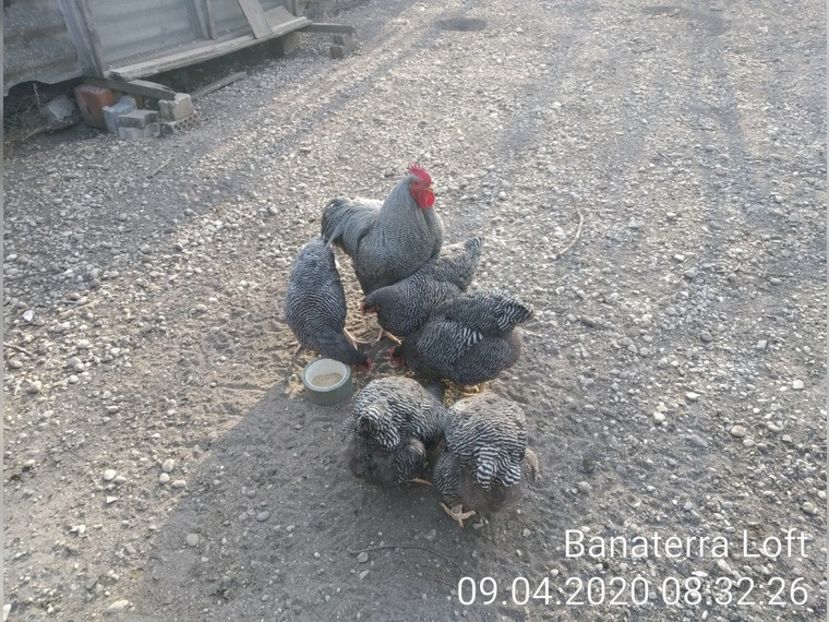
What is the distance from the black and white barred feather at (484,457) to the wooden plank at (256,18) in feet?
25.8

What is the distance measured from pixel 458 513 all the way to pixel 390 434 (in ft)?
2.16

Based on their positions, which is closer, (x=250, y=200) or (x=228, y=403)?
(x=228, y=403)

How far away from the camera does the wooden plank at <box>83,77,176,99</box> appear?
7.48m

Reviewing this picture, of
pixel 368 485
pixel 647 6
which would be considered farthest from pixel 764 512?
pixel 647 6

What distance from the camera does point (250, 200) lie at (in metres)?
6.57

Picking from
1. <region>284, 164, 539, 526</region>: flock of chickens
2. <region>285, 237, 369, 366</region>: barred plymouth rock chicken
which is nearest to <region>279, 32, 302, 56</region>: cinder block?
<region>284, 164, 539, 526</region>: flock of chickens

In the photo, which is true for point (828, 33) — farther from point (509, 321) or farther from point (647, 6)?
point (509, 321)

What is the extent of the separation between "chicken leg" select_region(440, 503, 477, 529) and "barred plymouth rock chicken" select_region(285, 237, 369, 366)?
1.24m

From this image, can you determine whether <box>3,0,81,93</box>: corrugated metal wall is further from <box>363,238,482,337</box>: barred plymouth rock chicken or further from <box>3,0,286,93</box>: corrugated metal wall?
<box>363,238,482,337</box>: barred plymouth rock chicken

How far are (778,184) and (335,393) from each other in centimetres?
541

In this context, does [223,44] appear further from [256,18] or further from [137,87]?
[137,87]

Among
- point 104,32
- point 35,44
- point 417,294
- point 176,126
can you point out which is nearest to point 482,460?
point 417,294

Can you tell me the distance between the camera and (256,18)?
9219 millimetres

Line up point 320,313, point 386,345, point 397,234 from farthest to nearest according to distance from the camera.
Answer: point 386,345
point 397,234
point 320,313
